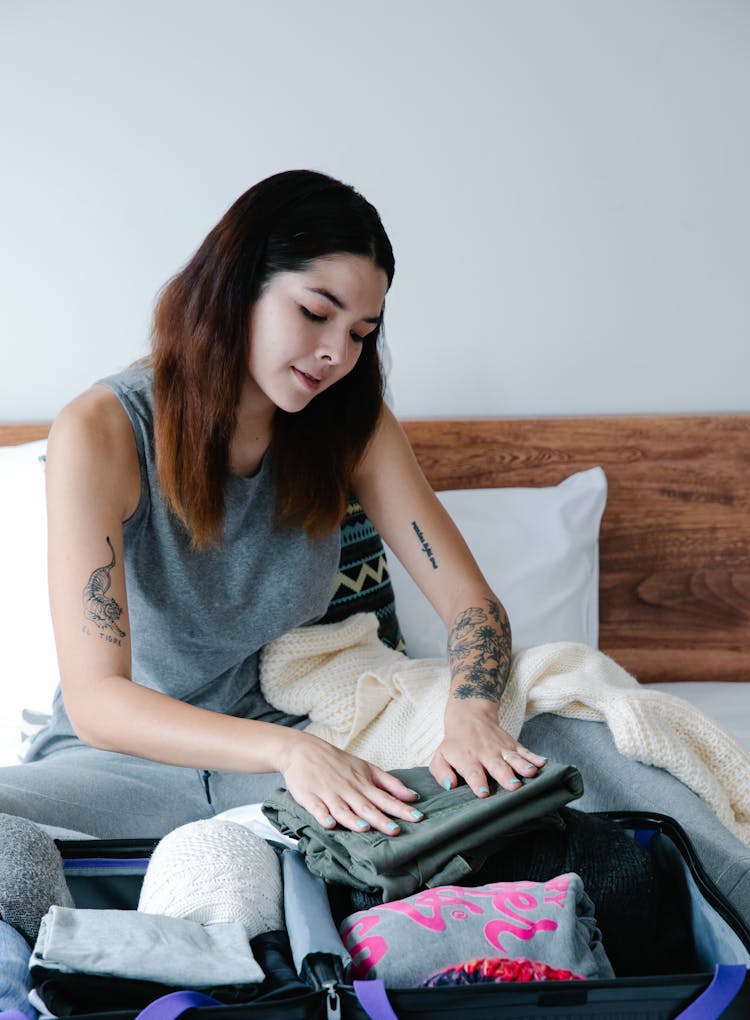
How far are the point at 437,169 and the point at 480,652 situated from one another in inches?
40.3

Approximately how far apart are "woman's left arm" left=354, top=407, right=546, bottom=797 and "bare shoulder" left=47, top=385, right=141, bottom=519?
360 millimetres

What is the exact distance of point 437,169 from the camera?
1.92 metres

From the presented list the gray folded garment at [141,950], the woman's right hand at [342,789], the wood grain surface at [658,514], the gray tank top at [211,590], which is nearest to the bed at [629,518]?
the wood grain surface at [658,514]

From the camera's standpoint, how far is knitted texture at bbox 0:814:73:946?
76cm

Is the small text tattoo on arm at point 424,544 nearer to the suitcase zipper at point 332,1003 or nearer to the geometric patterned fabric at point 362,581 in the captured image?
the geometric patterned fabric at point 362,581

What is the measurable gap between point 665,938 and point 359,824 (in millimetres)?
265

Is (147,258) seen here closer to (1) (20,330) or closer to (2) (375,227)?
(1) (20,330)

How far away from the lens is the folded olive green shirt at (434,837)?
826 millimetres

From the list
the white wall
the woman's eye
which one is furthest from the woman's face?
the white wall

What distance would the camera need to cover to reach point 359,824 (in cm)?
89

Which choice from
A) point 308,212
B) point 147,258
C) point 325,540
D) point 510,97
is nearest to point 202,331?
point 308,212

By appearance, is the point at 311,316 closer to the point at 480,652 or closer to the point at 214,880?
the point at 480,652

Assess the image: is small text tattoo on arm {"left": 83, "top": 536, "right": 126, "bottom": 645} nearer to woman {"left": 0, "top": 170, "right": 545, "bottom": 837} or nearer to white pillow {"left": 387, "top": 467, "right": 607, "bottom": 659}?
woman {"left": 0, "top": 170, "right": 545, "bottom": 837}

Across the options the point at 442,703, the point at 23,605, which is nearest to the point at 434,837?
the point at 442,703
